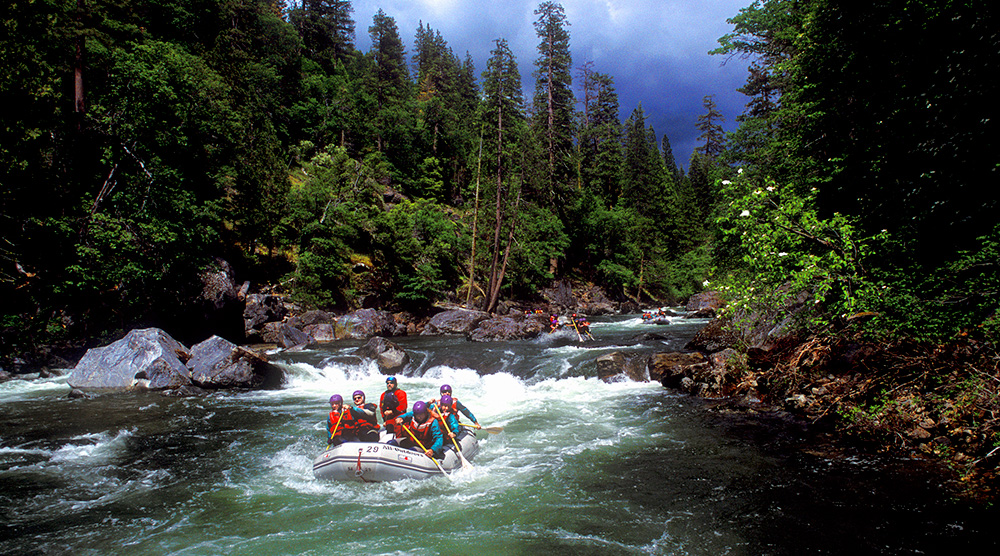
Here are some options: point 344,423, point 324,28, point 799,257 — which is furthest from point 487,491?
point 324,28

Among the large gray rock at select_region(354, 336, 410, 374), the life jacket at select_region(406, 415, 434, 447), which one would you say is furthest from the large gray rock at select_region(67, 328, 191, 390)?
the life jacket at select_region(406, 415, 434, 447)

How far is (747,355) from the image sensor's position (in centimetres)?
1070

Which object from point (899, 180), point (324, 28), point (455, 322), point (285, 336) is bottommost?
point (285, 336)

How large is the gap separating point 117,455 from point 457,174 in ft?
141

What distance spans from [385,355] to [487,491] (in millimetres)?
10407

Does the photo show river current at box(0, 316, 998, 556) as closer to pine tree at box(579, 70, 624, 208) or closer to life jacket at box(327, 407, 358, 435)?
life jacket at box(327, 407, 358, 435)

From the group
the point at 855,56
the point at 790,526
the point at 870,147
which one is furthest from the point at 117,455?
the point at 855,56

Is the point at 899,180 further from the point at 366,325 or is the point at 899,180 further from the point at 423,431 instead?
the point at 366,325

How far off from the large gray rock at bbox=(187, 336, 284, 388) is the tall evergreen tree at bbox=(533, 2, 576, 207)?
86.9 feet

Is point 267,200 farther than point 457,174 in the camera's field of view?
No

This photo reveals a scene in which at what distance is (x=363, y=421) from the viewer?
24.8 ft

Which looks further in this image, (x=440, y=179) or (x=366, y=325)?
(x=440, y=179)

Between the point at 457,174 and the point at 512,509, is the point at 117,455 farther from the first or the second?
the point at 457,174

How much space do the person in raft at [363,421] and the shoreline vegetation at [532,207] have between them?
642 centimetres
